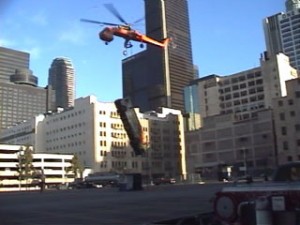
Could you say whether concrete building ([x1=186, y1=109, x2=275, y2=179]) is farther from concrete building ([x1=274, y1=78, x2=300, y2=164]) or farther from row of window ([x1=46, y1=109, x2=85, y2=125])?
row of window ([x1=46, y1=109, x2=85, y2=125])

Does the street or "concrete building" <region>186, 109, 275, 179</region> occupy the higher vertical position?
"concrete building" <region>186, 109, 275, 179</region>

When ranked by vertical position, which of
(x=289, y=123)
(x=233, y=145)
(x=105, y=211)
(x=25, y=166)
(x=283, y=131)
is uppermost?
(x=289, y=123)

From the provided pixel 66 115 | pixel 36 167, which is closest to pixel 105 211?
pixel 36 167

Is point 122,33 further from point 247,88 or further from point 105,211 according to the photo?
point 247,88

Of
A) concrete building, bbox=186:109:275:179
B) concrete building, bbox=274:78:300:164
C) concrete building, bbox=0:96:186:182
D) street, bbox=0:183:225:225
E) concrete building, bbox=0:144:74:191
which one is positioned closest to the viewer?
street, bbox=0:183:225:225

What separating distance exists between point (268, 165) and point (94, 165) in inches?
2512

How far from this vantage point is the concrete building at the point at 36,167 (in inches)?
5866

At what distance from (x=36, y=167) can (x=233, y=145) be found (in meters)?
69.4

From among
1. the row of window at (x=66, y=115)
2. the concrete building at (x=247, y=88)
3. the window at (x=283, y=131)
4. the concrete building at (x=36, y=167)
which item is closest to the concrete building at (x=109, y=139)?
the row of window at (x=66, y=115)

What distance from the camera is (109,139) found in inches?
6540

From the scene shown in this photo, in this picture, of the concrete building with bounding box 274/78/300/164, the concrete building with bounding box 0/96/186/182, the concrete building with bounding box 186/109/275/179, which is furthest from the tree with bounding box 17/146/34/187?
the concrete building with bounding box 274/78/300/164

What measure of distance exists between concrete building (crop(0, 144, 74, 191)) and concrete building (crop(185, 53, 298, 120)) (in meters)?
56.3

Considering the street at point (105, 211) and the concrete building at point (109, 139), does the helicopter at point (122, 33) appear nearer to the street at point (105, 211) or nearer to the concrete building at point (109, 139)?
the street at point (105, 211)

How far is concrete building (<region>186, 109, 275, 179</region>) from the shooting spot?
124250 mm
